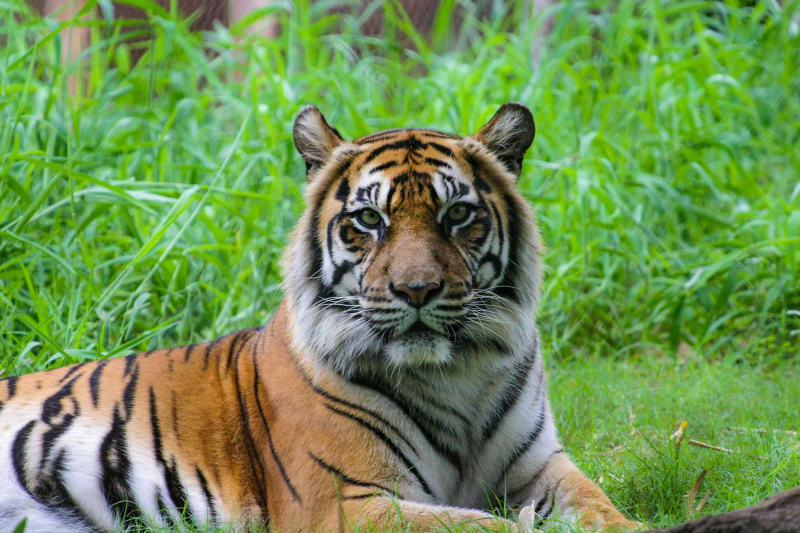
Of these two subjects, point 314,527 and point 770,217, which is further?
point 770,217

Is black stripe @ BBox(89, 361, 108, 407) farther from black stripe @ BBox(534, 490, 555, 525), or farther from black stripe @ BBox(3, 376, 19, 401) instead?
black stripe @ BBox(534, 490, 555, 525)

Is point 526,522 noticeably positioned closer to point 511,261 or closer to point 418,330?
point 418,330

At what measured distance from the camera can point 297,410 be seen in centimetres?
254

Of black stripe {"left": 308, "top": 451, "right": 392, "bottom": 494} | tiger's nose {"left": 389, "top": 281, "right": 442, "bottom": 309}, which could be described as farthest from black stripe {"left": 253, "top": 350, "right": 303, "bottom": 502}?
tiger's nose {"left": 389, "top": 281, "right": 442, "bottom": 309}

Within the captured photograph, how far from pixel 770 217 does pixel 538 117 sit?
54.3 inches

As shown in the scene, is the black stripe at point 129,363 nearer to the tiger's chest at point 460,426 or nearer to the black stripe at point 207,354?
the black stripe at point 207,354

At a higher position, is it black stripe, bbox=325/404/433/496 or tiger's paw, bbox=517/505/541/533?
black stripe, bbox=325/404/433/496

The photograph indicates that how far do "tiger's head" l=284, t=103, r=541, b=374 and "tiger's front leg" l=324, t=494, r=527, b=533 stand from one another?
39 cm

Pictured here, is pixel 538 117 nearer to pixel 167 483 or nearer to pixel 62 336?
pixel 62 336

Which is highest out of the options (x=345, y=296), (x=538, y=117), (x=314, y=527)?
(x=538, y=117)

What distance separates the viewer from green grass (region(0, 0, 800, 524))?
3.52m

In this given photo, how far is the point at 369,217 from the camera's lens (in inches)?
101

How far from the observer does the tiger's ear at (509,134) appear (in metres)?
2.73

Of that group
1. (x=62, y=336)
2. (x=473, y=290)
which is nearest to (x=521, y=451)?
(x=473, y=290)
